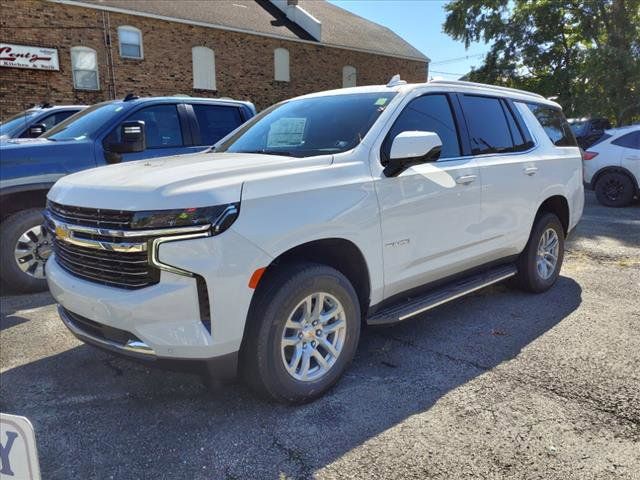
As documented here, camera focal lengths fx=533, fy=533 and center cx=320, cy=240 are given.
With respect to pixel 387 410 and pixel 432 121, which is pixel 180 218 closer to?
pixel 387 410

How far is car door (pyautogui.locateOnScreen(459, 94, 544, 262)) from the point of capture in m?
4.27

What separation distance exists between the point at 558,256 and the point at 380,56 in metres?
23.6

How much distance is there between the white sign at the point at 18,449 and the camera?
1.53 metres

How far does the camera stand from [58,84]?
682 inches

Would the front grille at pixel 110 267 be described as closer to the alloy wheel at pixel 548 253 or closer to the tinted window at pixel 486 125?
the tinted window at pixel 486 125

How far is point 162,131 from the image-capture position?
242 inches

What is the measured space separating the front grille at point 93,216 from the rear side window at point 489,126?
2750 mm

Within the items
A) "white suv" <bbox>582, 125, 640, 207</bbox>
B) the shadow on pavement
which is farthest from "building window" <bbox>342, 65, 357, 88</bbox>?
the shadow on pavement

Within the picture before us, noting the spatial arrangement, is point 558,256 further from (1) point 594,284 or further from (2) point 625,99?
(2) point 625,99

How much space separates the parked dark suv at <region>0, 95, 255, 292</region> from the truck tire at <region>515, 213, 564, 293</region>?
12.4 feet

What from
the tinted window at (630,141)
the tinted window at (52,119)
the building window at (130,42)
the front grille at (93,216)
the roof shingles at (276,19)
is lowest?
the front grille at (93,216)

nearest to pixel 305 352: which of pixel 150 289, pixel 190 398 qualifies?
pixel 190 398

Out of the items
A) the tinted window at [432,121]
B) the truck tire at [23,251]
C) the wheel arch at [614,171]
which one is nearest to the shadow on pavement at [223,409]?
the tinted window at [432,121]

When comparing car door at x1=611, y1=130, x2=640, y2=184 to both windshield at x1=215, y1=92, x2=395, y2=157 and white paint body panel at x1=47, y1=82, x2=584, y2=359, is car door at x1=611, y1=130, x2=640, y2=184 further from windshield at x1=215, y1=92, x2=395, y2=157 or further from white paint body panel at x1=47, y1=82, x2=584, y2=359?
windshield at x1=215, y1=92, x2=395, y2=157
